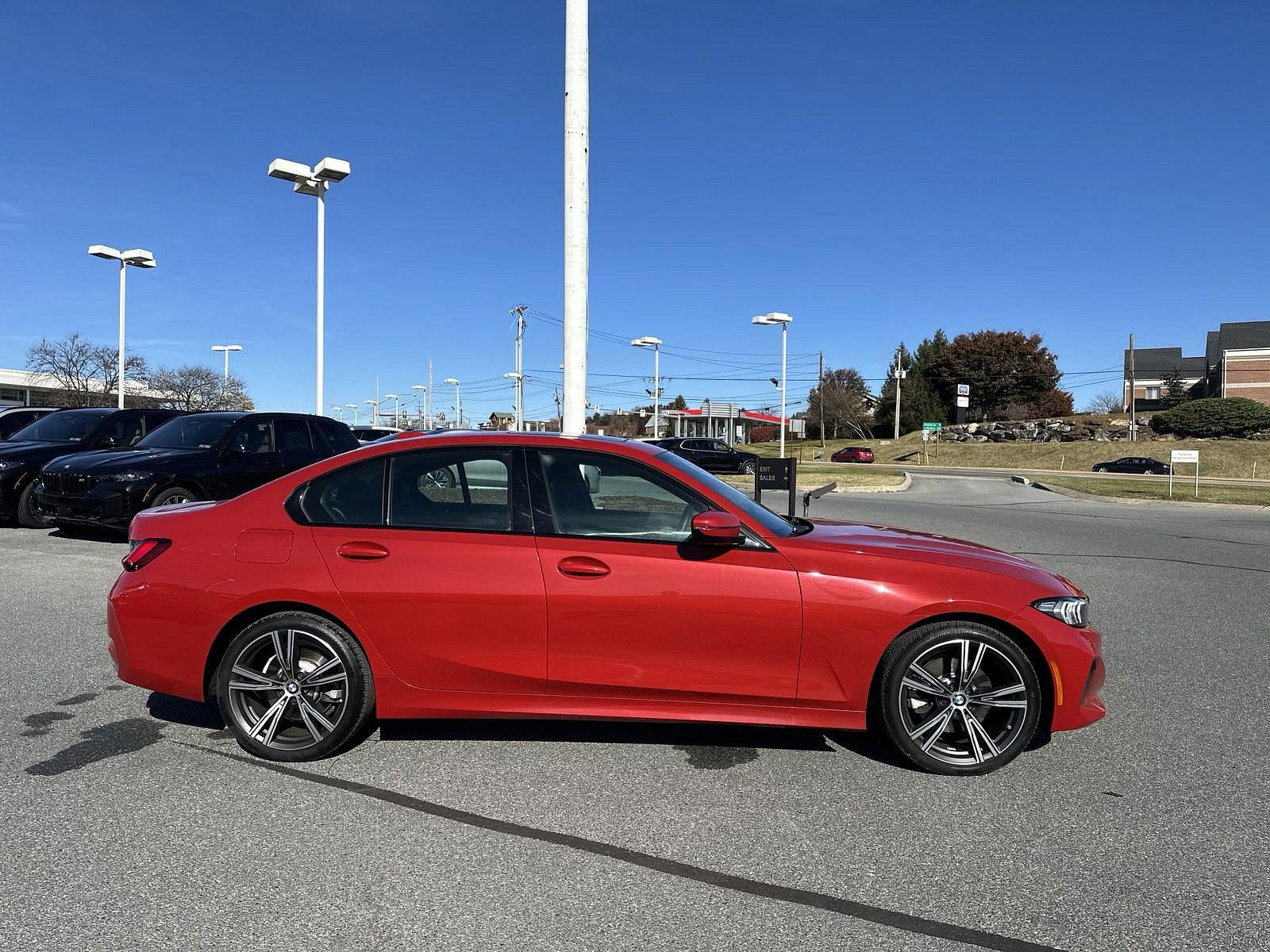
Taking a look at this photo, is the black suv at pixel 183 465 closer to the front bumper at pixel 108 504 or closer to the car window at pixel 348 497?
the front bumper at pixel 108 504

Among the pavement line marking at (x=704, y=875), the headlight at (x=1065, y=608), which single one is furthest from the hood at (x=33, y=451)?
the headlight at (x=1065, y=608)

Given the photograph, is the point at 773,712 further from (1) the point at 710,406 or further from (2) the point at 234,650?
(1) the point at 710,406

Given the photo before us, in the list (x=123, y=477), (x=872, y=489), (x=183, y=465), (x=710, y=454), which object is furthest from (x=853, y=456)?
(x=123, y=477)

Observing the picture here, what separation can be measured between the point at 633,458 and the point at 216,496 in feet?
30.3

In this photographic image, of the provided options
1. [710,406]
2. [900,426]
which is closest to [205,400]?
[710,406]

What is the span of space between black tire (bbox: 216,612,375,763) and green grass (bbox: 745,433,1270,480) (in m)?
51.2

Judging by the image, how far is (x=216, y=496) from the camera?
462 inches

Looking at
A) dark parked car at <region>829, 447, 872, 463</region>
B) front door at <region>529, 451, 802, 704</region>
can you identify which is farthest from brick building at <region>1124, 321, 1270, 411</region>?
front door at <region>529, 451, 802, 704</region>

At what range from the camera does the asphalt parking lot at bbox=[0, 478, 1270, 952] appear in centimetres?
279

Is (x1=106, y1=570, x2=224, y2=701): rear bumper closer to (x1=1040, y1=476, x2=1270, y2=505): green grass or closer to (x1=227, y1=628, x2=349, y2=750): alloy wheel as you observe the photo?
(x1=227, y1=628, x2=349, y2=750): alloy wheel

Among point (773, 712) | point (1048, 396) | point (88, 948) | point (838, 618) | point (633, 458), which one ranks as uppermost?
point (1048, 396)

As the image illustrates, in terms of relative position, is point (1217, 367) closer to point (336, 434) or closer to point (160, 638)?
point (336, 434)

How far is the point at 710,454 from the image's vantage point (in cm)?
3488

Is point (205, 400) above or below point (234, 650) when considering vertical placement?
above
